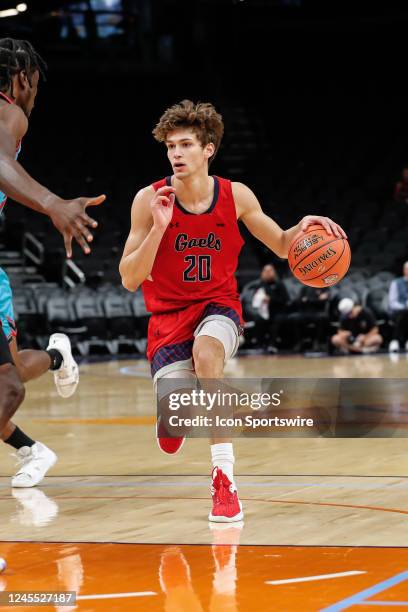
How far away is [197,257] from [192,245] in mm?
68

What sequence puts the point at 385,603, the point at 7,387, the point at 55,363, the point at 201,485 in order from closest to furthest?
the point at 385,603 < the point at 7,387 < the point at 201,485 < the point at 55,363

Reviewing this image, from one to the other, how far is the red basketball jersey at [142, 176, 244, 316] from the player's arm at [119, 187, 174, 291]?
0.13 m

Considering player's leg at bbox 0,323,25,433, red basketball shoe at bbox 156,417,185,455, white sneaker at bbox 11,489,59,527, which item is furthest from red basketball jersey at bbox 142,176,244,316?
player's leg at bbox 0,323,25,433

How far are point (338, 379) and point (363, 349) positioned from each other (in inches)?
192

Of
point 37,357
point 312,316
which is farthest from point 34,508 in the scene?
point 312,316

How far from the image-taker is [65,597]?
365 cm

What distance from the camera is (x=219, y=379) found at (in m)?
5.23

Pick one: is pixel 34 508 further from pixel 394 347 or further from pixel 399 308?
pixel 394 347

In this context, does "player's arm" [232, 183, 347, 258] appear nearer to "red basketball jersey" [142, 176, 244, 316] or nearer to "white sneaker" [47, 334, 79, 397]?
"red basketball jersey" [142, 176, 244, 316]

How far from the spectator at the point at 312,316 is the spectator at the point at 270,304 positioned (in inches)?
10.5

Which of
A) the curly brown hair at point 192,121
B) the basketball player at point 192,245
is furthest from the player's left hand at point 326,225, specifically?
the curly brown hair at point 192,121

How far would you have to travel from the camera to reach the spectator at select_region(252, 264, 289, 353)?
57.3ft

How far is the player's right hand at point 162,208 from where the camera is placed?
5027 mm

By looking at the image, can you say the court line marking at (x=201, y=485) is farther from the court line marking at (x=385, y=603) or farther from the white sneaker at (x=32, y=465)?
the court line marking at (x=385, y=603)
